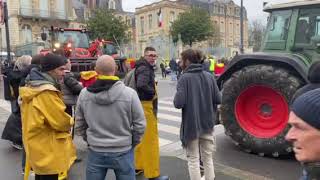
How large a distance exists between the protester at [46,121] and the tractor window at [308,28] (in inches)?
153

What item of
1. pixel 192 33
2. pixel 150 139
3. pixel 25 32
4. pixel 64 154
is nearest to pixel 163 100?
pixel 150 139

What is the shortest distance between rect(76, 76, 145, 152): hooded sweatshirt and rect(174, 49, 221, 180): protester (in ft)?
3.54

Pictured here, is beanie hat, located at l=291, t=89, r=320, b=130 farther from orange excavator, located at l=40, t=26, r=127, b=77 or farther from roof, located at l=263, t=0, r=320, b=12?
orange excavator, located at l=40, t=26, r=127, b=77

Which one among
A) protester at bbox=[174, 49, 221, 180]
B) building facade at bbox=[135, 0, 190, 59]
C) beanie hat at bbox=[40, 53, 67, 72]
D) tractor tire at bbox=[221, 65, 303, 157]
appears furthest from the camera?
building facade at bbox=[135, 0, 190, 59]

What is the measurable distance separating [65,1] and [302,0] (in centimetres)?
5545

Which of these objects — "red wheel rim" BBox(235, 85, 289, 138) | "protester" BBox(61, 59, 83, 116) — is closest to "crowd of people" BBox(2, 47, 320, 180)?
"protester" BBox(61, 59, 83, 116)

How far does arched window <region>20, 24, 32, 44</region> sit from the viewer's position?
5466cm

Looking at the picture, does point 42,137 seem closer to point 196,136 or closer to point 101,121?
point 101,121

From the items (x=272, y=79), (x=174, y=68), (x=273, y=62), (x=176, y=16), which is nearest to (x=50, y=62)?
(x=272, y=79)

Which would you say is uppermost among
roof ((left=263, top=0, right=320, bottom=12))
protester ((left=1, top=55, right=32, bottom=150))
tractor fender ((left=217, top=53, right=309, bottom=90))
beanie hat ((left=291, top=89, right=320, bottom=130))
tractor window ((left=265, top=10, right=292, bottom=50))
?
roof ((left=263, top=0, right=320, bottom=12))

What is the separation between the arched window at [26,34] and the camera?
2152 inches

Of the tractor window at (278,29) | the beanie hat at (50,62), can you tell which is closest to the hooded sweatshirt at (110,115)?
the beanie hat at (50,62)

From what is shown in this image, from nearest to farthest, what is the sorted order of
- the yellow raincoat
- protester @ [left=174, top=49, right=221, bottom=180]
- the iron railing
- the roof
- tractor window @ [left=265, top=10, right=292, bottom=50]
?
the yellow raincoat
protester @ [left=174, top=49, right=221, bottom=180]
the roof
tractor window @ [left=265, top=10, right=292, bottom=50]
the iron railing

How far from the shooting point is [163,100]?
14953 mm
